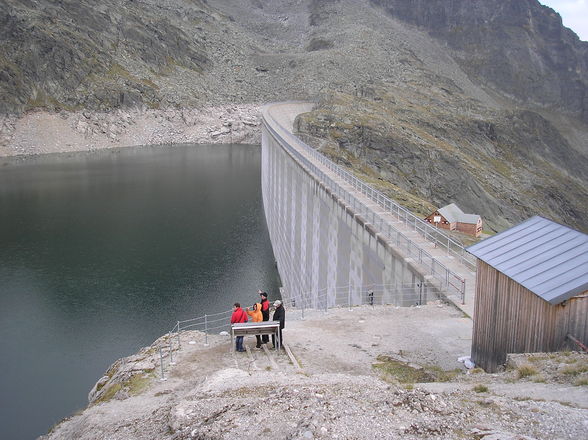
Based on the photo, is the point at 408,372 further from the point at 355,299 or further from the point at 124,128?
→ the point at 124,128

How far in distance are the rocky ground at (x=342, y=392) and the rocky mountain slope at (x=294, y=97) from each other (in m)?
48.7

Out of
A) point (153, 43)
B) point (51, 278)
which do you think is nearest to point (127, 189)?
point (51, 278)

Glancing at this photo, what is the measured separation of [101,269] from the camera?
42.3m

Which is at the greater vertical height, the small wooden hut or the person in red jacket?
the small wooden hut

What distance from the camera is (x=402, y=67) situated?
141 metres

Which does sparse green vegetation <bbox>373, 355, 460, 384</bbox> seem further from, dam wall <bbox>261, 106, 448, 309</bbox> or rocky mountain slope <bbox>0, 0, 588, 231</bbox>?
rocky mountain slope <bbox>0, 0, 588, 231</bbox>

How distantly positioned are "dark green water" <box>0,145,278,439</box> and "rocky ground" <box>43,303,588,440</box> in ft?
49.5

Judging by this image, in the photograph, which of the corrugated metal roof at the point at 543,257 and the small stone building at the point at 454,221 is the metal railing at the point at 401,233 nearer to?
the corrugated metal roof at the point at 543,257

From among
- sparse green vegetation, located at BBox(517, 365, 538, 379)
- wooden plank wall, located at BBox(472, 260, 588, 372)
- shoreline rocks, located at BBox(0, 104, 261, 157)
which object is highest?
shoreline rocks, located at BBox(0, 104, 261, 157)

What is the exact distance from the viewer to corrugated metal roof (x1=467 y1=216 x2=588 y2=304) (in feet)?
30.9

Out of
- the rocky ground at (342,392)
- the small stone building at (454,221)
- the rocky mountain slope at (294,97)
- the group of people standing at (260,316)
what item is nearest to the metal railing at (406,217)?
the rocky ground at (342,392)

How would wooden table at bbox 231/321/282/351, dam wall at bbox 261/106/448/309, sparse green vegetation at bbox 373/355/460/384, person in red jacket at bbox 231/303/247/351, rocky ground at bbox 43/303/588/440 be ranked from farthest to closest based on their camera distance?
dam wall at bbox 261/106/448/309 → person in red jacket at bbox 231/303/247/351 → wooden table at bbox 231/321/282/351 → sparse green vegetation at bbox 373/355/460/384 → rocky ground at bbox 43/303/588/440

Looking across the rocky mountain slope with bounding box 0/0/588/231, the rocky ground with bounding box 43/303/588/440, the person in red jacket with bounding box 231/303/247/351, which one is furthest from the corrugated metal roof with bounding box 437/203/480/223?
the person in red jacket with bounding box 231/303/247/351

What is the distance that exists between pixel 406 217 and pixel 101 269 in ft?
90.9
